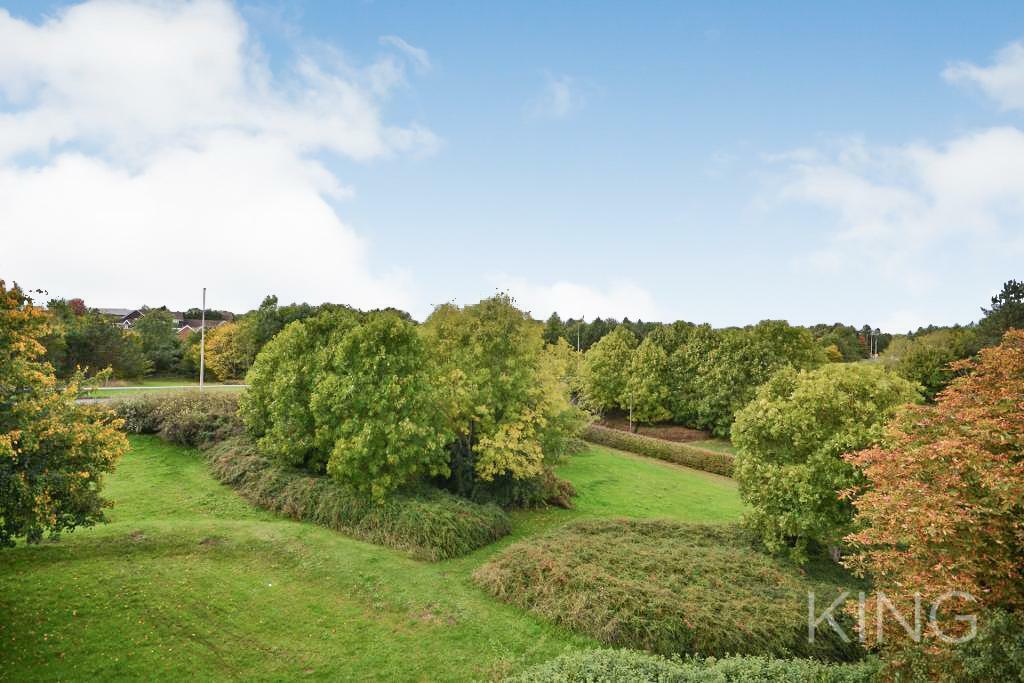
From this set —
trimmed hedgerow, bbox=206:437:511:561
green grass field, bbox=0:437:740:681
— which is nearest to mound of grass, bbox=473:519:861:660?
green grass field, bbox=0:437:740:681

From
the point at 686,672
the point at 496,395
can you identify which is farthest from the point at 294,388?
the point at 686,672

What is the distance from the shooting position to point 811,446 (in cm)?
1708

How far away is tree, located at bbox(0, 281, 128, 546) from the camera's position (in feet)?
35.1

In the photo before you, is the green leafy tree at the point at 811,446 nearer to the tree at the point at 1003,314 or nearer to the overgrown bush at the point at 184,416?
the overgrown bush at the point at 184,416

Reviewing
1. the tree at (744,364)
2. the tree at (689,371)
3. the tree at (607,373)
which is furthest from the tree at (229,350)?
the tree at (744,364)

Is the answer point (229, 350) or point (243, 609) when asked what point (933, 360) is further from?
point (229, 350)

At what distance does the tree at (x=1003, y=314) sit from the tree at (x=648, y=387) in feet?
86.7

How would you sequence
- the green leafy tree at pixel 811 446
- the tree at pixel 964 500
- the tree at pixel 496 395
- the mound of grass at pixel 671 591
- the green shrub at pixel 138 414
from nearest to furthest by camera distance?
the tree at pixel 964 500 < the mound of grass at pixel 671 591 < the green leafy tree at pixel 811 446 < the tree at pixel 496 395 < the green shrub at pixel 138 414

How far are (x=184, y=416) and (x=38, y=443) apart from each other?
1697 cm

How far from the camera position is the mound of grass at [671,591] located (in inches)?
500

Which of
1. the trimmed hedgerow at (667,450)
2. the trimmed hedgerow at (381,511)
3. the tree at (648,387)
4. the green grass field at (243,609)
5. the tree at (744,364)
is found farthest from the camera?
the tree at (648,387)

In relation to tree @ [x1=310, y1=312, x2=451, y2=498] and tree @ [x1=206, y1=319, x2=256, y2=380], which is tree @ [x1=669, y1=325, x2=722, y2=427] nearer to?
tree @ [x1=310, y1=312, x2=451, y2=498]

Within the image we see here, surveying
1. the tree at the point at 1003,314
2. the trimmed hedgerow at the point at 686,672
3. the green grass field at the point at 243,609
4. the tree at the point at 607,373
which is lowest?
the green grass field at the point at 243,609

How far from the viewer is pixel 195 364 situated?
200 ft
